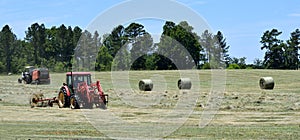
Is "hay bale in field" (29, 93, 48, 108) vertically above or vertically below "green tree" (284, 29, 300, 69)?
below

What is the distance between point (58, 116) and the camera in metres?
23.2

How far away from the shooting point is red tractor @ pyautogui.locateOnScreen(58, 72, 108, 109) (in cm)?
2595

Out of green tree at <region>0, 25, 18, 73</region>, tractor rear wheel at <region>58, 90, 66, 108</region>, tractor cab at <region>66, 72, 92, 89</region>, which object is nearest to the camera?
tractor cab at <region>66, 72, 92, 89</region>

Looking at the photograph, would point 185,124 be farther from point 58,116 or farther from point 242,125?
point 58,116

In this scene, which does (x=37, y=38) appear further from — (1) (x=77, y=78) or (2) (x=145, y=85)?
(1) (x=77, y=78)

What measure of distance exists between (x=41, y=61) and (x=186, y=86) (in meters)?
70.0

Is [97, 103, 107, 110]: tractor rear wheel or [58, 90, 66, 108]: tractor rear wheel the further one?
[58, 90, 66, 108]: tractor rear wheel

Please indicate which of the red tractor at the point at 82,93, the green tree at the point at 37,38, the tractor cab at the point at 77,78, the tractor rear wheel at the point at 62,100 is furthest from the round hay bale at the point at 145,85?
the green tree at the point at 37,38

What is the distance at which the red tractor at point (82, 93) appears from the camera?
2595cm

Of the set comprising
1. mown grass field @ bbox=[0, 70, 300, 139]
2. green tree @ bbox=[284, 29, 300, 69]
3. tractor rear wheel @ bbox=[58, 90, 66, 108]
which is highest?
green tree @ bbox=[284, 29, 300, 69]

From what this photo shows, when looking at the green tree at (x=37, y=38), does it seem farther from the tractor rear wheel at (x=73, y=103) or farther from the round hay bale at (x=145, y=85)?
the tractor rear wheel at (x=73, y=103)

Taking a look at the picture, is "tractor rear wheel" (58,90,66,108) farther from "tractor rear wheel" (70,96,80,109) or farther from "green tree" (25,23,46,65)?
"green tree" (25,23,46,65)

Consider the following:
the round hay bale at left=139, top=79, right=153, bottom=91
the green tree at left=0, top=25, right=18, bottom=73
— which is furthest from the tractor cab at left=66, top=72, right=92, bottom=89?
the green tree at left=0, top=25, right=18, bottom=73

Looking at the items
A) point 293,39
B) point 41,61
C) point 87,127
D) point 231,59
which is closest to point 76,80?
point 87,127
